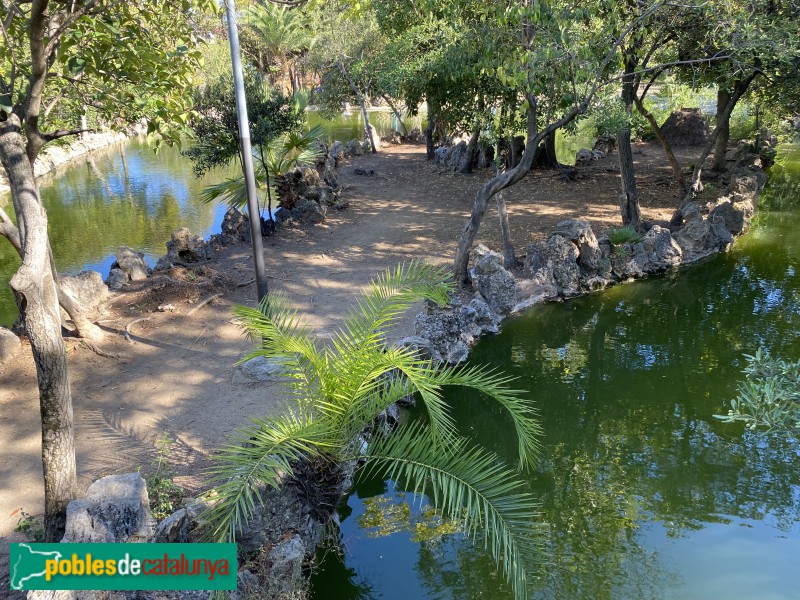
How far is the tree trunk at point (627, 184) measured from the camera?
43.3 ft

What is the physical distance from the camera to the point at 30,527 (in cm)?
510

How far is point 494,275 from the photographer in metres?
10.5

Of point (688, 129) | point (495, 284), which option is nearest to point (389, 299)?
point (495, 284)

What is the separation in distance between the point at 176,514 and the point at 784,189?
1993 cm

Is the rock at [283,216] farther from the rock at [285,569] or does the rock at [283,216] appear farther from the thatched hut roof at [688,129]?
the thatched hut roof at [688,129]

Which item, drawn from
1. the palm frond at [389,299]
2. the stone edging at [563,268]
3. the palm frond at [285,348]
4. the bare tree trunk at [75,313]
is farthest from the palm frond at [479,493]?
the bare tree trunk at [75,313]

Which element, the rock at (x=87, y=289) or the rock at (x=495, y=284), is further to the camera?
the rock at (x=495, y=284)

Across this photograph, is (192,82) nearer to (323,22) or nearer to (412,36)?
(412,36)

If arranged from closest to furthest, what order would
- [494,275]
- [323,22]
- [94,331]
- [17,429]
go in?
1. [17,429]
2. [94,331]
3. [494,275]
4. [323,22]

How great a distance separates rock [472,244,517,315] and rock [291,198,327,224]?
518 centimetres

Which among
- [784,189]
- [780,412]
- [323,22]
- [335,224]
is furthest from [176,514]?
[323,22]

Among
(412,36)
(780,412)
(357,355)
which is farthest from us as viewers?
(412,36)

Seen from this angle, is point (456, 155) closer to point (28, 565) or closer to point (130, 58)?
point (130, 58)

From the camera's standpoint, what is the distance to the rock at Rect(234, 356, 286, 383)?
765 cm
